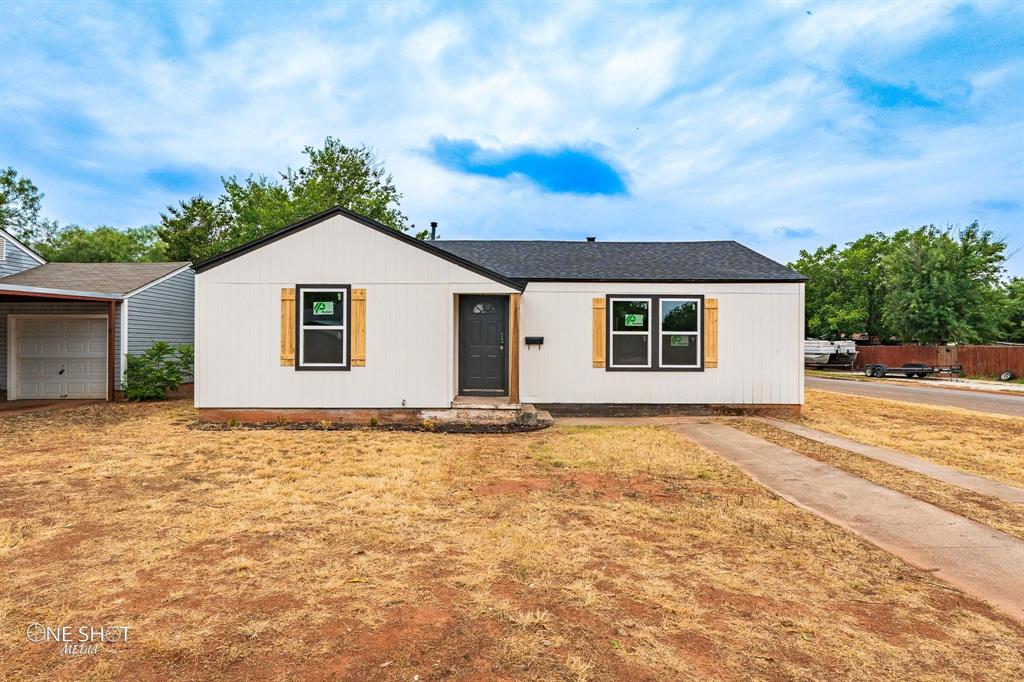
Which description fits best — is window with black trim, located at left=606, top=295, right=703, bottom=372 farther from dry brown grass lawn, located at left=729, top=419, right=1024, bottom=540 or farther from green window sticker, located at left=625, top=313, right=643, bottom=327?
dry brown grass lawn, located at left=729, top=419, right=1024, bottom=540

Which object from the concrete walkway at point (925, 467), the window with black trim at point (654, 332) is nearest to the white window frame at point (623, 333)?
the window with black trim at point (654, 332)

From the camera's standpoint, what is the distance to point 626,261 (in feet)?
39.4

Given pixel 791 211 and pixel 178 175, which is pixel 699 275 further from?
pixel 178 175

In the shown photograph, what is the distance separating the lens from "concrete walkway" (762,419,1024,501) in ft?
17.5

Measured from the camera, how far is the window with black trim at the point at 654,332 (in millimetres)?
11000

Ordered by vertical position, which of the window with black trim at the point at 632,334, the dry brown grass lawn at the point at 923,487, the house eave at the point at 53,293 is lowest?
the dry brown grass lawn at the point at 923,487

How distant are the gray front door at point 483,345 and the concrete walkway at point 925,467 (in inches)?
224

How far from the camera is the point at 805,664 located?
2.38 m

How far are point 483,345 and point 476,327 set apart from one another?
41cm

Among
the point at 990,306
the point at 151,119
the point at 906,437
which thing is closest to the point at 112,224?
the point at 151,119

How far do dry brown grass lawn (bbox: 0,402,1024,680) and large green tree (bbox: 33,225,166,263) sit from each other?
44335 millimetres

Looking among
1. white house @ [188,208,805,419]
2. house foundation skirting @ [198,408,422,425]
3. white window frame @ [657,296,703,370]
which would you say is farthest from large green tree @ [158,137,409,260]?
white window frame @ [657,296,703,370]

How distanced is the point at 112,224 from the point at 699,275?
63436 millimetres

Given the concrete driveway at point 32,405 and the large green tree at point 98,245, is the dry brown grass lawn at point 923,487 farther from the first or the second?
the large green tree at point 98,245
